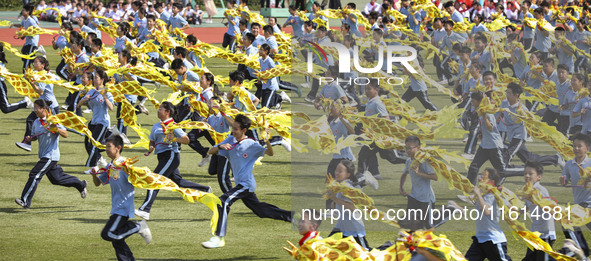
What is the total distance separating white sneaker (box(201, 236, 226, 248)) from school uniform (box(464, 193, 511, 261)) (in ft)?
9.68

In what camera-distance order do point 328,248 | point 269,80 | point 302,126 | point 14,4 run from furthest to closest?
point 14,4 < point 269,80 < point 302,126 < point 328,248

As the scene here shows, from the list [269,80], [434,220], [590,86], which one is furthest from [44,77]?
[590,86]

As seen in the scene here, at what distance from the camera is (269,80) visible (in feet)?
59.0

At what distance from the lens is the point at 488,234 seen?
852 cm

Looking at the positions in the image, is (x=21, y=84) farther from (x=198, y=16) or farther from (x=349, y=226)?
(x=198, y=16)

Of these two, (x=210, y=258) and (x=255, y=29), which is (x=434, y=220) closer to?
(x=210, y=258)

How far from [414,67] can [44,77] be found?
21.6 feet

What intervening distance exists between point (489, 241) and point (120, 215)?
3815mm

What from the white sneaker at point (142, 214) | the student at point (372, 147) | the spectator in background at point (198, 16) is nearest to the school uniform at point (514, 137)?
the student at point (372, 147)

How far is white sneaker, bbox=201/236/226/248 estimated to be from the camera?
10.0 meters

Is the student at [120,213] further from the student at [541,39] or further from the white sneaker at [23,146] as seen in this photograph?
the student at [541,39]

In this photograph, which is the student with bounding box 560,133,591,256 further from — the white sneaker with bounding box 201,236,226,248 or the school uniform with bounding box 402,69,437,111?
the school uniform with bounding box 402,69,437,111

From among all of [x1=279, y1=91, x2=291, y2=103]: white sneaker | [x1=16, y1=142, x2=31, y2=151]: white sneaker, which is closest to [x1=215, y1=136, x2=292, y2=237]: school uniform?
[x1=16, y1=142, x2=31, y2=151]: white sneaker

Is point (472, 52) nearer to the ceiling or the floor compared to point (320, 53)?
nearer to the floor
